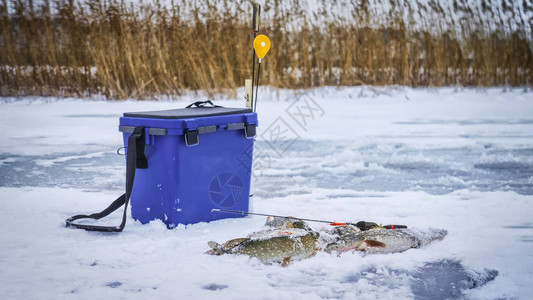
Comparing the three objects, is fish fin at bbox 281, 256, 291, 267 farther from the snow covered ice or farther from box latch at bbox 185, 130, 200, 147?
box latch at bbox 185, 130, 200, 147

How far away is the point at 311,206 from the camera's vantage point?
117 inches

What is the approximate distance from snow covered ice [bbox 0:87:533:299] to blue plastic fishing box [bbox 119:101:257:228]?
0.27 feet

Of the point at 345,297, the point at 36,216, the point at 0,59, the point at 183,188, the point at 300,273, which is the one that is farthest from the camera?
the point at 0,59

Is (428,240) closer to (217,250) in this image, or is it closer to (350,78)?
(217,250)

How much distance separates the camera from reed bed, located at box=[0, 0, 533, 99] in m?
7.13

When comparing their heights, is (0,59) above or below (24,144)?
above

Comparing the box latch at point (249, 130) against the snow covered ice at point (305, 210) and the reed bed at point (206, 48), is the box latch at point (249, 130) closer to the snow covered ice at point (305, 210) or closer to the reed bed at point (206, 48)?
the snow covered ice at point (305, 210)

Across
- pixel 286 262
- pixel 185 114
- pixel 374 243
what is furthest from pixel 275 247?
pixel 185 114

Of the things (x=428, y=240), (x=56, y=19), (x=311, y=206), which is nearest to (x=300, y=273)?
(x=428, y=240)

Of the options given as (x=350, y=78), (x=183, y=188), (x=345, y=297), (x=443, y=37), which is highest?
(x=443, y=37)

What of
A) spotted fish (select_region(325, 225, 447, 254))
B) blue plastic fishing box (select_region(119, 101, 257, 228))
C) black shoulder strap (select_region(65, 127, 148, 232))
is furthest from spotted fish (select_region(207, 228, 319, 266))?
black shoulder strap (select_region(65, 127, 148, 232))

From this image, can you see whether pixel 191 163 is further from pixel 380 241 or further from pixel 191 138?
pixel 380 241

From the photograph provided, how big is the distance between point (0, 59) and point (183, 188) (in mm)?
5835

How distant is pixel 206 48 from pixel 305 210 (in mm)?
4590
